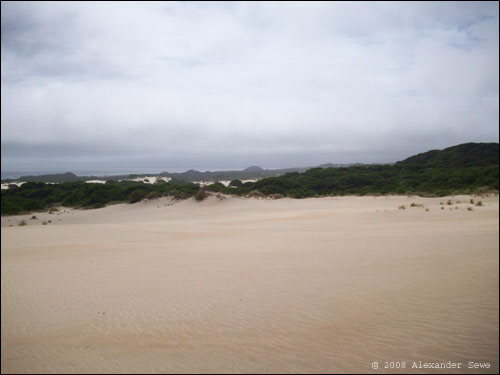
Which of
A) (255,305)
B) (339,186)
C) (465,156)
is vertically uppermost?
(465,156)

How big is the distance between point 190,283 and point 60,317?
2.31 metres

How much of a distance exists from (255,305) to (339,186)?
29419 millimetres

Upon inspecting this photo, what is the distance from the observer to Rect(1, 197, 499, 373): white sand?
3.20 meters

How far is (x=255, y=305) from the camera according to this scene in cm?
463

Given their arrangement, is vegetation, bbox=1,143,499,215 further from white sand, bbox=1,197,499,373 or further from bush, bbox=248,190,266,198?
white sand, bbox=1,197,499,373

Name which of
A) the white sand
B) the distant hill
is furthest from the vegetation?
the white sand

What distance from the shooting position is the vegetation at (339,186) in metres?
13.5

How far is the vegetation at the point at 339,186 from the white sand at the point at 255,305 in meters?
6.14

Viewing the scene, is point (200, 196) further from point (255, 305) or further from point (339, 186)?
point (255, 305)

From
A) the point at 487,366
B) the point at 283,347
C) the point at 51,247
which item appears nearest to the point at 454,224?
the point at 487,366

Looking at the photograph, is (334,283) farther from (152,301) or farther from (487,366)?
(152,301)

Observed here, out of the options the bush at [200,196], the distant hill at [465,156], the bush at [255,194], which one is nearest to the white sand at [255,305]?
the distant hill at [465,156]

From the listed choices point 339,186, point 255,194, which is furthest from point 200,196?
point 339,186

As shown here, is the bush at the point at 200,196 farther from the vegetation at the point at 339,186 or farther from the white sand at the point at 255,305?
the white sand at the point at 255,305
